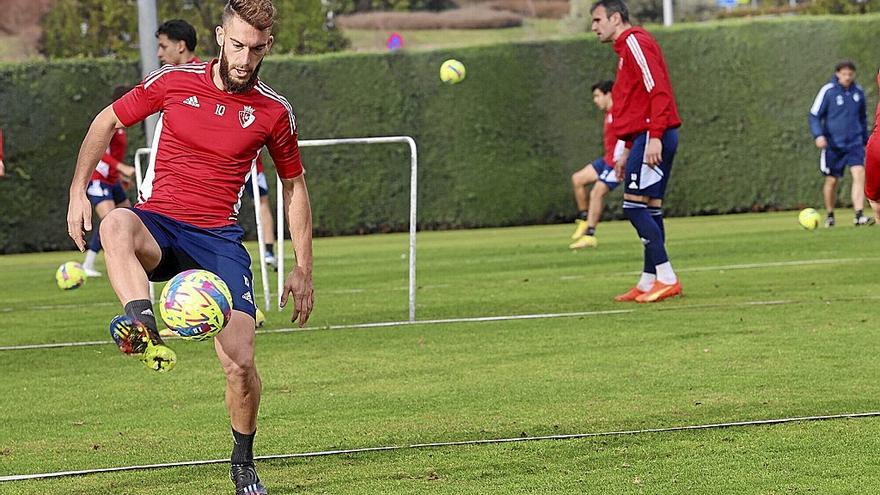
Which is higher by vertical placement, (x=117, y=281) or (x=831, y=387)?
(x=117, y=281)

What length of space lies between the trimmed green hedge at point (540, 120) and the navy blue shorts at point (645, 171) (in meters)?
13.2

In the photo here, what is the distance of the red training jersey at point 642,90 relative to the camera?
11773 mm

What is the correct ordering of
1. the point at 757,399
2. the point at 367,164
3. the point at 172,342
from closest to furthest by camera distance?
1. the point at 757,399
2. the point at 172,342
3. the point at 367,164

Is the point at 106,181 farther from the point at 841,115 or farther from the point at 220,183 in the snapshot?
the point at 220,183

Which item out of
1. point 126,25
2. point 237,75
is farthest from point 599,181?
point 126,25

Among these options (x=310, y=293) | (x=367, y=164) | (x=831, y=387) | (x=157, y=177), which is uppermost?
(x=157, y=177)

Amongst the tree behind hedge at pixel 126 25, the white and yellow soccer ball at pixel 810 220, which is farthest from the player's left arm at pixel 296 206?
the tree behind hedge at pixel 126 25

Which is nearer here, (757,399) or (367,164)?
(757,399)

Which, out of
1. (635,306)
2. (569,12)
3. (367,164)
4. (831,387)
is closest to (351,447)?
(831,387)

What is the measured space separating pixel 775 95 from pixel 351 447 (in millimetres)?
20608

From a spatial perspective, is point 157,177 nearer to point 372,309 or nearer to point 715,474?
point 715,474

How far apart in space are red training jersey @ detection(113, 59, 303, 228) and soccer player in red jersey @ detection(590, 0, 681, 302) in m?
6.19

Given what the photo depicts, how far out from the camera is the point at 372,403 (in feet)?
25.6

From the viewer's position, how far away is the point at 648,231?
11961mm
